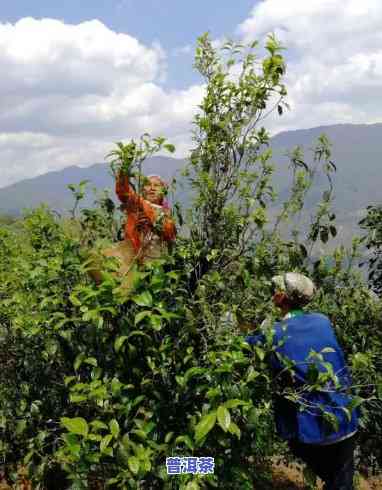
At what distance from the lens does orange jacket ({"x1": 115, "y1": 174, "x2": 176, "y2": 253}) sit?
13.7 ft

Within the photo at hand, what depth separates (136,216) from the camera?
432cm

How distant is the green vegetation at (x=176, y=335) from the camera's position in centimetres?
303

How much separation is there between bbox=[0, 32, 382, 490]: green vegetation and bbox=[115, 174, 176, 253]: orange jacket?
5.5 inches

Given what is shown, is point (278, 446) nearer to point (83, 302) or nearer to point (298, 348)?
point (298, 348)

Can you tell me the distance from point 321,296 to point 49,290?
8.95ft

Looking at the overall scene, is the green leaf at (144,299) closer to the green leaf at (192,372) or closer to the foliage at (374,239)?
the green leaf at (192,372)

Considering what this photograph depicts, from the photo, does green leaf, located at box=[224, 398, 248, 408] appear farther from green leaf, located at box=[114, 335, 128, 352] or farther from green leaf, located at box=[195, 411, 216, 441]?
green leaf, located at box=[114, 335, 128, 352]

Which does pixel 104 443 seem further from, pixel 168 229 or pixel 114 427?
pixel 168 229

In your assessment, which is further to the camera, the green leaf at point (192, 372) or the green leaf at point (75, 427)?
the green leaf at point (192, 372)

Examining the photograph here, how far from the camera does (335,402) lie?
3.61 meters

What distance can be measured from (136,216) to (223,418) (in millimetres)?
2084

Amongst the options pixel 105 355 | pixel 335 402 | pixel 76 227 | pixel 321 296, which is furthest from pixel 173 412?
pixel 321 296

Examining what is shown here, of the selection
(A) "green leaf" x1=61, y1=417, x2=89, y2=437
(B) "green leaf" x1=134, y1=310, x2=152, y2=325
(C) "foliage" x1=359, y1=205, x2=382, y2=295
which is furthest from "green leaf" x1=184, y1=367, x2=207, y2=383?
(C) "foliage" x1=359, y1=205, x2=382, y2=295

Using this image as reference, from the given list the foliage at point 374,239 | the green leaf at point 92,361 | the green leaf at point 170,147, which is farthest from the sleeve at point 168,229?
the foliage at point 374,239
